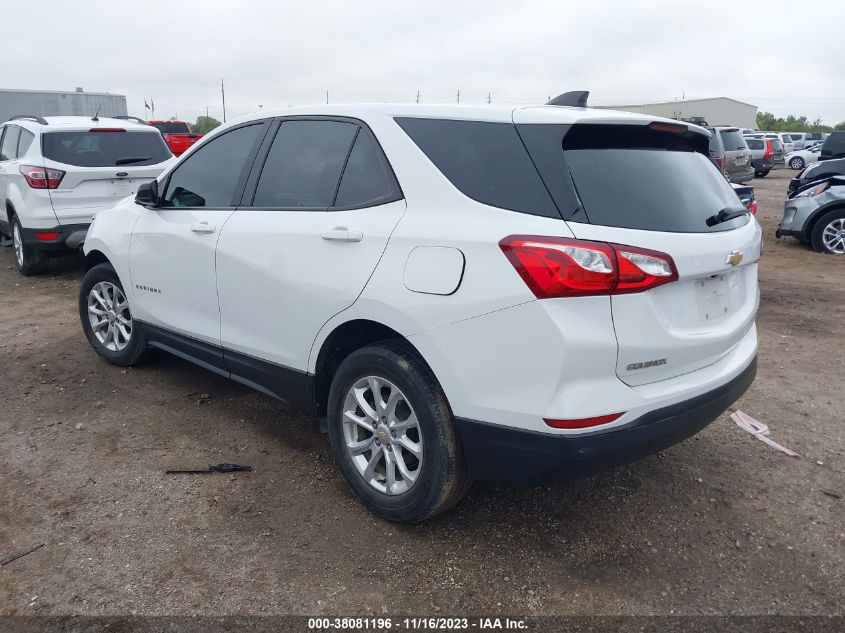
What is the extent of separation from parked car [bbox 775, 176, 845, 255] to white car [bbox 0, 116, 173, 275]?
9.21 meters

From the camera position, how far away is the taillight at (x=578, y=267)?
7.61 ft

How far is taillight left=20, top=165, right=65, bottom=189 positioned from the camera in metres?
7.49

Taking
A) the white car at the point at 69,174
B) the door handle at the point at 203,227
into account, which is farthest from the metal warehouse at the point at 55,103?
the door handle at the point at 203,227

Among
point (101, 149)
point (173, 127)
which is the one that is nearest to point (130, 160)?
point (101, 149)

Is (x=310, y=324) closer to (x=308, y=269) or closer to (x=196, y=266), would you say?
(x=308, y=269)

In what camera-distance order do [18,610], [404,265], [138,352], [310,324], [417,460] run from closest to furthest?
1. [18,610]
2. [404,265]
3. [417,460]
4. [310,324]
5. [138,352]

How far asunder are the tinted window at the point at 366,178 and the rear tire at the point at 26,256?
648cm

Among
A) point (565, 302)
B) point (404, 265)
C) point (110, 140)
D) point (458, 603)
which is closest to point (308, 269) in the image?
point (404, 265)

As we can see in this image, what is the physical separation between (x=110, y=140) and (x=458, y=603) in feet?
23.8

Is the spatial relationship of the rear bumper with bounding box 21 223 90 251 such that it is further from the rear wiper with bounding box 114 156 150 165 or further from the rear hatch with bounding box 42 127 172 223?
the rear wiper with bounding box 114 156 150 165

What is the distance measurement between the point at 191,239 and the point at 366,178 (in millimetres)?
1378

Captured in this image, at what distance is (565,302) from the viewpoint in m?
2.32

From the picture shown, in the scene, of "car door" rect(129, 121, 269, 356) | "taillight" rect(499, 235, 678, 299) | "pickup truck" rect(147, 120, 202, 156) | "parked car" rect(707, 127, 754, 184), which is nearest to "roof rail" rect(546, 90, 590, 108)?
"taillight" rect(499, 235, 678, 299)

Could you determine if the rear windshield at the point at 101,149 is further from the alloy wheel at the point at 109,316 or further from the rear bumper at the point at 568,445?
the rear bumper at the point at 568,445
